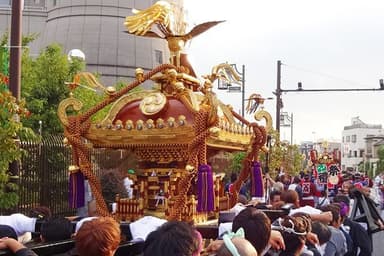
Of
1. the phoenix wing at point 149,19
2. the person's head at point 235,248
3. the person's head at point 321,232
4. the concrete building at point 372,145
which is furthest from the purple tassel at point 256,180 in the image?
the concrete building at point 372,145

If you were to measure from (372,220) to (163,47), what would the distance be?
25758 mm

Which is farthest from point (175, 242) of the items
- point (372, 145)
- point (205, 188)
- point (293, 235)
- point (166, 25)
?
point (372, 145)

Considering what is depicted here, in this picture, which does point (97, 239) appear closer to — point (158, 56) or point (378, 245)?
point (378, 245)

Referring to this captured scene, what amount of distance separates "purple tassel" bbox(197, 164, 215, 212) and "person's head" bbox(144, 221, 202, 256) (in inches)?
90.2

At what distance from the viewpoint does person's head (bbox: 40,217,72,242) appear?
405 cm

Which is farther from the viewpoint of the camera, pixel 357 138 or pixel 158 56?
pixel 357 138

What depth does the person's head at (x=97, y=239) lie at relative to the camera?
3.09 m

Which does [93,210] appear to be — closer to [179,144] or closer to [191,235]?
[179,144]

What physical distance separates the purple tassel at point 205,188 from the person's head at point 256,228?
1.84 m

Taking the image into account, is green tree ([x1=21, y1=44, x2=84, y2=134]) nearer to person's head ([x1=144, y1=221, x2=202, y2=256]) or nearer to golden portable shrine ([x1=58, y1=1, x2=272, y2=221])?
golden portable shrine ([x1=58, y1=1, x2=272, y2=221])

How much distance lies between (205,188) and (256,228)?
77.4 inches

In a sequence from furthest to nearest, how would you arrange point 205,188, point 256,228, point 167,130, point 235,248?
point 167,130 → point 205,188 → point 256,228 → point 235,248

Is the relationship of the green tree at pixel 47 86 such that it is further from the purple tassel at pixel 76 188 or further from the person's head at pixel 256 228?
the person's head at pixel 256 228

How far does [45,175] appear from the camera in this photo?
12.1m
